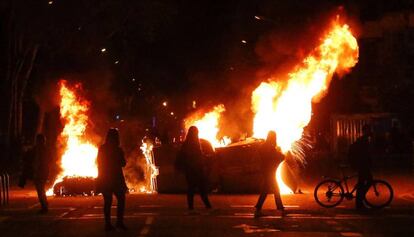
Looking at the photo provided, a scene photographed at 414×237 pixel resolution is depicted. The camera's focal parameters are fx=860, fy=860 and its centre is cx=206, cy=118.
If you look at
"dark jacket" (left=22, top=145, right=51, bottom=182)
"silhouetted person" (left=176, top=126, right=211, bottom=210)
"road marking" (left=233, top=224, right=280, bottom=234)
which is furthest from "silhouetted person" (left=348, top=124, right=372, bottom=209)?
"dark jacket" (left=22, top=145, right=51, bottom=182)

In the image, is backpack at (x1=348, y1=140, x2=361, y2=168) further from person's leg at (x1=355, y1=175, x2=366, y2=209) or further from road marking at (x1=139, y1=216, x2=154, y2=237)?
road marking at (x1=139, y1=216, x2=154, y2=237)

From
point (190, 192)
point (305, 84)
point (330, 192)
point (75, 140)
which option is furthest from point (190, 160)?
point (75, 140)

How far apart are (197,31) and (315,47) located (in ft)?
72.7

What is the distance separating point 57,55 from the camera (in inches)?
1527

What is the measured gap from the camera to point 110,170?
15.4m

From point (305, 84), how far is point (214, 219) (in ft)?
33.0

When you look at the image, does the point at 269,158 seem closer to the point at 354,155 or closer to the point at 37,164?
the point at 354,155

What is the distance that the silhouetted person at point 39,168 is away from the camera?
61.6 feet

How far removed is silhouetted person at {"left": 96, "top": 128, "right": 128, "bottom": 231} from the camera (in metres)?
15.3

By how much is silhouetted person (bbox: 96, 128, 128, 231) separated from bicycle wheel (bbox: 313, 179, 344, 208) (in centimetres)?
588

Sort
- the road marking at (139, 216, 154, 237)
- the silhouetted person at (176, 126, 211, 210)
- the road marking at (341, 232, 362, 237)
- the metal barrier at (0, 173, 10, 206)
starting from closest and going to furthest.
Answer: the road marking at (341, 232, 362, 237) < the road marking at (139, 216, 154, 237) < the silhouetted person at (176, 126, 211, 210) < the metal barrier at (0, 173, 10, 206)

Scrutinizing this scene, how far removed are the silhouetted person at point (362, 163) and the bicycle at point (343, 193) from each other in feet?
0.93

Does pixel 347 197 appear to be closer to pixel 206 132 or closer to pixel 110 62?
pixel 206 132

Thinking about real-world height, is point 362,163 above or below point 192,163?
below
